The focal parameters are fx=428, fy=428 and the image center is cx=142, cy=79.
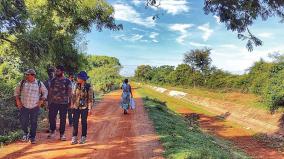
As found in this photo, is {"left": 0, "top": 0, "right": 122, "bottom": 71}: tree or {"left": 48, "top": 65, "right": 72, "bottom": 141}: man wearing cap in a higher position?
{"left": 0, "top": 0, "right": 122, "bottom": 71}: tree

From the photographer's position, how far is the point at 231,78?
71.0 metres

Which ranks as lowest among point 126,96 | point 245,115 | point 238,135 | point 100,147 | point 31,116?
point 238,135

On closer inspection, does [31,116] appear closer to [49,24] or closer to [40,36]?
[40,36]

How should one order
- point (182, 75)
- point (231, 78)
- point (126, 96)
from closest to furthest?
point (126, 96) < point (231, 78) < point (182, 75)

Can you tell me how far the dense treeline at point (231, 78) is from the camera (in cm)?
3497

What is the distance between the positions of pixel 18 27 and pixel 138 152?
4920 millimetres

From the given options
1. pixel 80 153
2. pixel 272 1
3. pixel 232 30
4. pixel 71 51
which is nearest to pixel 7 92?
pixel 80 153

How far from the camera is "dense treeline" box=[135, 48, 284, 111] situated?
3497 cm

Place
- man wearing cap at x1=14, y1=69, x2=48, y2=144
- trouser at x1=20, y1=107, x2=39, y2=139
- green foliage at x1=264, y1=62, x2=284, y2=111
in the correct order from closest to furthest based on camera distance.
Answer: man wearing cap at x1=14, y1=69, x2=48, y2=144 → trouser at x1=20, y1=107, x2=39, y2=139 → green foliage at x1=264, y1=62, x2=284, y2=111

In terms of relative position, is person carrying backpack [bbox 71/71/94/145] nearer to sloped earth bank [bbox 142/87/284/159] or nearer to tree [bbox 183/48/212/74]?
sloped earth bank [bbox 142/87/284/159]

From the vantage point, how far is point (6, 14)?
35.8 feet

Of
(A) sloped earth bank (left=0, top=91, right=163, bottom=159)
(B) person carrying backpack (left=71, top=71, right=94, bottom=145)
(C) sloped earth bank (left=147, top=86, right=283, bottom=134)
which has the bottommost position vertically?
(C) sloped earth bank (left=147, top=86, right=283, bottom=134)

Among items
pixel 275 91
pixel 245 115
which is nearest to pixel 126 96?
pixel 275 91

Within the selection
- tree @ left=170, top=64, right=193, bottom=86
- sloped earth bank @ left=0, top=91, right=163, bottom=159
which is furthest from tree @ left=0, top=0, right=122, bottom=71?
tree @ left=170, top=64, right=193, bottom=86
